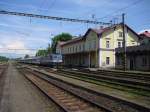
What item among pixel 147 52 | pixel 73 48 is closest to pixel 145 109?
pixel 147 52

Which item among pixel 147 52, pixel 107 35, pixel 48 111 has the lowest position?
pixel 48 111

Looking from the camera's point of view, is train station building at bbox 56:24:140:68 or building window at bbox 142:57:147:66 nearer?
building window at bbox 142:57:147:66

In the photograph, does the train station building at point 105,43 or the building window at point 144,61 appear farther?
the train station building at point 105,43

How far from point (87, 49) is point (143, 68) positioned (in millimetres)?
23340

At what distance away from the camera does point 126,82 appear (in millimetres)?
21578

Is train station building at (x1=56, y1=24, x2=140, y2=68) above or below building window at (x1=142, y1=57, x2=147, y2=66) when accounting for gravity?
above

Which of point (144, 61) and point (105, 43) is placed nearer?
point (144, 61)

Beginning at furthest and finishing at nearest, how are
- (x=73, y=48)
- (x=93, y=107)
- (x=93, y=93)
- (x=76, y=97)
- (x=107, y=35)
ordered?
(x=73, y=48) → (x=107, y=35) → (x=93, y=93) → (x=76, y=97) → (x=93, y=107)

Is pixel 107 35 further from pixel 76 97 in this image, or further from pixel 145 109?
pixel 145 109

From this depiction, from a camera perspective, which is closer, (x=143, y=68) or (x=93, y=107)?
(x=93, y=107)

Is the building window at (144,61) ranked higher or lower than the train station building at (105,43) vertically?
lower

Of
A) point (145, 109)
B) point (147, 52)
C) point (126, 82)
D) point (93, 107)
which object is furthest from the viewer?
point (147, 52)

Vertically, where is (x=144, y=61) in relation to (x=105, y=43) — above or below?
below

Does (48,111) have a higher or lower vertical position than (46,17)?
lower
